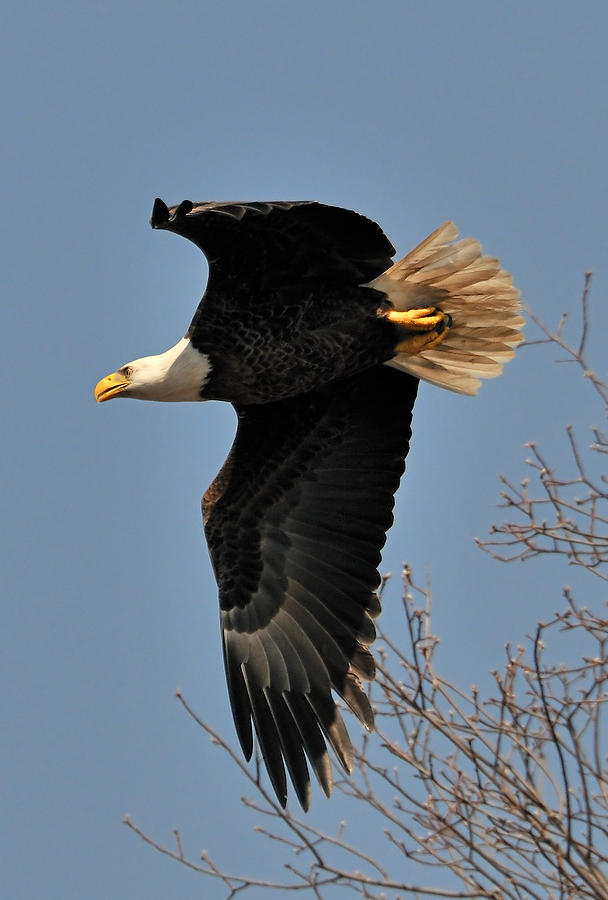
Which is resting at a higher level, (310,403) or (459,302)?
(459,302)

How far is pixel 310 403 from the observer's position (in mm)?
7488

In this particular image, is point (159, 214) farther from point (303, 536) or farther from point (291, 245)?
point (303, 536)

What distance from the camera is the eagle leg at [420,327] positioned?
23.2 feet

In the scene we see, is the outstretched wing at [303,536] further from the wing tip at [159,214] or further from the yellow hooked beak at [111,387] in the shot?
the wing tip at [159,214]

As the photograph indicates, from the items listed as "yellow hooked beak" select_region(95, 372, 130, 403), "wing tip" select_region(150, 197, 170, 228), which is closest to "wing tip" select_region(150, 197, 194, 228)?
"wing tip" select_region(150, 197, 170, 228)

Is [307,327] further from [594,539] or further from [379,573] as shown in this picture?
[594,539]

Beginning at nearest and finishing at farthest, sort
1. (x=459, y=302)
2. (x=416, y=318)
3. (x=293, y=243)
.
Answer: (x=293, y=243)
(x=416, y=318)
(x=459, y=302)

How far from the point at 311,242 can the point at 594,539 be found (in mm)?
1993

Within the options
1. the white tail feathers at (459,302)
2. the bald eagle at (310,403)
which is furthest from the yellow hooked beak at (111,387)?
the white tail feathers at (459,302)

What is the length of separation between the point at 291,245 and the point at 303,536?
69.2 inches

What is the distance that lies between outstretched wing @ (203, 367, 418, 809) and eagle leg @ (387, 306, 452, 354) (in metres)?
0.27

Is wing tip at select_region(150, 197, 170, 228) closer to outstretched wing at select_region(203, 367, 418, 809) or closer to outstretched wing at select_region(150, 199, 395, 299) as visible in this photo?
outstretched wing at select_region(150, 199, 395, 299)

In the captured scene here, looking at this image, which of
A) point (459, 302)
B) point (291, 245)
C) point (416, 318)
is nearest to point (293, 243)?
point (291, 245)

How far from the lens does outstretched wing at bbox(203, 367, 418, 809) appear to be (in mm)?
7148
